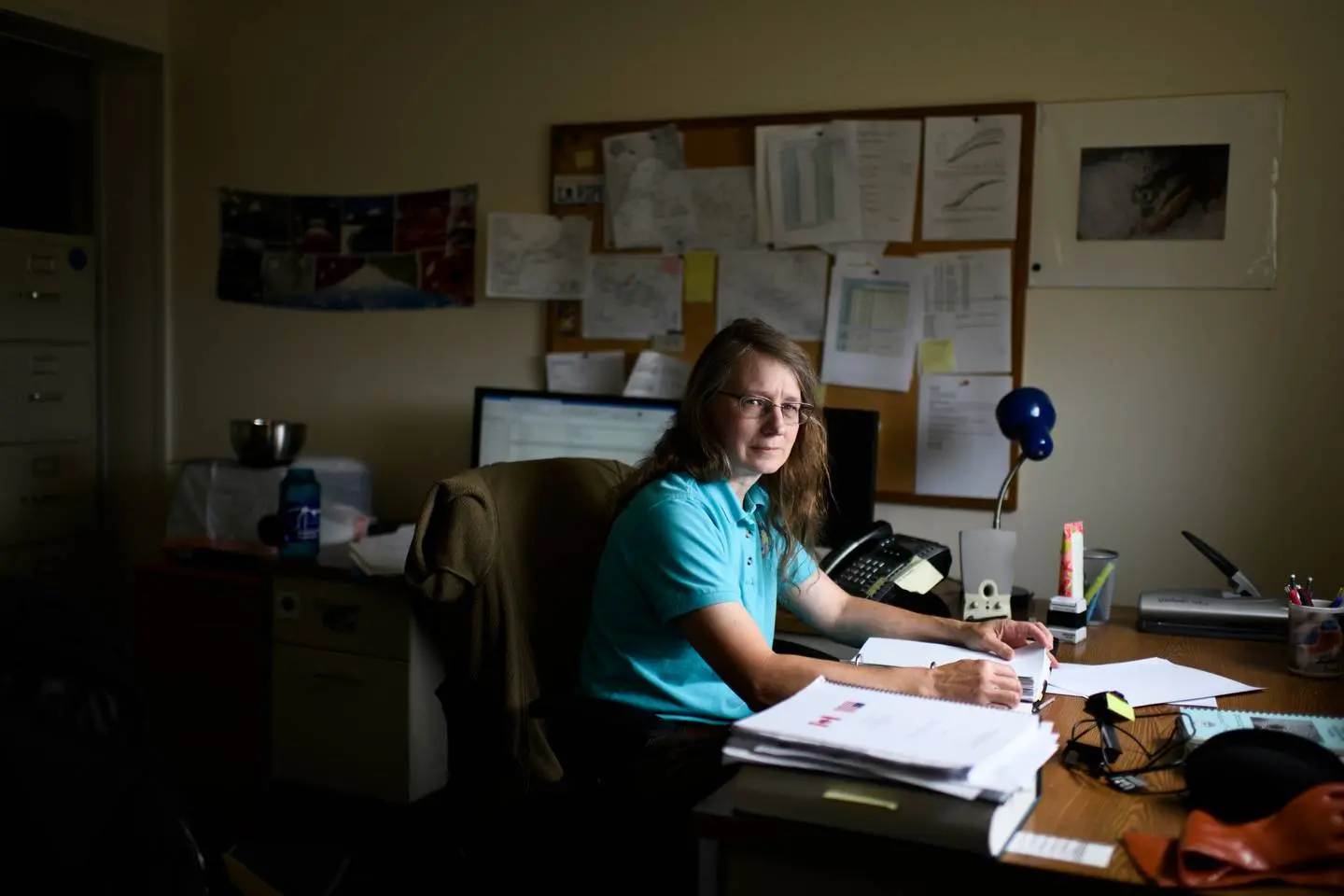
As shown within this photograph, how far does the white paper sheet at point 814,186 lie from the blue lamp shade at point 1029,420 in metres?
0.57

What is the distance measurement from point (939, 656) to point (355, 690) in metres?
1.52

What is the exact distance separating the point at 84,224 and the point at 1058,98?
111 inches

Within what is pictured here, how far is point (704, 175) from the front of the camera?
2992mm

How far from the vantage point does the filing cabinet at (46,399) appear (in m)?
3.40

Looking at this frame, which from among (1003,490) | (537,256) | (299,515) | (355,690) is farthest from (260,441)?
Result: (1003,490)

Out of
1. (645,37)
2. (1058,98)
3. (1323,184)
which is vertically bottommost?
(1323,184)

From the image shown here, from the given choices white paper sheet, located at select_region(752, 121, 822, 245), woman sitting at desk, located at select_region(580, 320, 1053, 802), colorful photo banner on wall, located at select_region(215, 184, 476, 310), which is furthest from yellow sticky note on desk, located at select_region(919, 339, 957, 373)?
colorful photo banner on wall, located at select_region(215, 184, 476, 310)

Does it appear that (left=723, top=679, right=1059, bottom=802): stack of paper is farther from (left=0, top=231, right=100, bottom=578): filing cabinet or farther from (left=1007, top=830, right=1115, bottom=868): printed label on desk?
(left=0, top=231, right=100, bottom=578): filing cabinet

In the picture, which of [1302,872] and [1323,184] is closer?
[1302,872]

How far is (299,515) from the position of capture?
296cm

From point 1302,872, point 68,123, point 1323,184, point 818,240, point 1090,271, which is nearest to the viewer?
point 1302,872

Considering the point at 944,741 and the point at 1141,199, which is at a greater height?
the point at 1141,199

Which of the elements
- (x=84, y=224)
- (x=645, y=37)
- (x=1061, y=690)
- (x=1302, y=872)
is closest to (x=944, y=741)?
(x=1302, y=872)

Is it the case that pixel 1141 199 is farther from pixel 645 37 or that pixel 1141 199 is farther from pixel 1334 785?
pixel 1334 785
